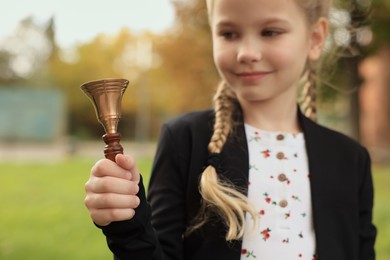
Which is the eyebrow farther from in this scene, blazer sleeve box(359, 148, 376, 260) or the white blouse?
blazer sleeve box(359, 148, 376, 260)

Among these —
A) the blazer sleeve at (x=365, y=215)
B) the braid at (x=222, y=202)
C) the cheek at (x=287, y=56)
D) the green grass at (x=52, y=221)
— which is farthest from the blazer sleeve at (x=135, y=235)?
the green grass at (x=52, y=221)

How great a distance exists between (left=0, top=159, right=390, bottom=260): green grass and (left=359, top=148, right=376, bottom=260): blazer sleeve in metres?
3.19

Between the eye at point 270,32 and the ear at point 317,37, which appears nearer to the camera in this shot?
the eye at point 270,32

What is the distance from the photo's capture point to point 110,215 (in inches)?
47.8

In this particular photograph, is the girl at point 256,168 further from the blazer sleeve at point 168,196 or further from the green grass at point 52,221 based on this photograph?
the green grass at point 52,221

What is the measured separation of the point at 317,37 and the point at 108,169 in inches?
43.8

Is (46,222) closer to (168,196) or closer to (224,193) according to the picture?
(168,196)

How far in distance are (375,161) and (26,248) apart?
46.2ft

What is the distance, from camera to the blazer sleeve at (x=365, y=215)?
1.95 metres

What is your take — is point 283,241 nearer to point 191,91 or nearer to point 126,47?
point 191,91

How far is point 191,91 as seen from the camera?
1728cm

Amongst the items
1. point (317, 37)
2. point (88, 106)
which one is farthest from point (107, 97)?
point (88, 106)

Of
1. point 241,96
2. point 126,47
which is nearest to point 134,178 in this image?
point 241,96

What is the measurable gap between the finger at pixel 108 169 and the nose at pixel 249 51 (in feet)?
2.10
